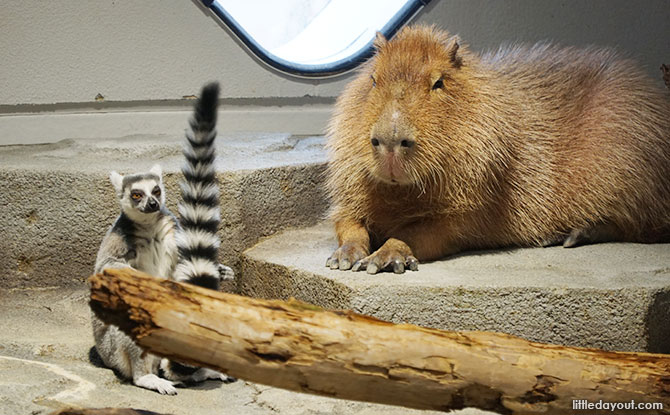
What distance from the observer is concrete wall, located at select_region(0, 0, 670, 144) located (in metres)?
5.90

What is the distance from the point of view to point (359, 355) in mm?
2354

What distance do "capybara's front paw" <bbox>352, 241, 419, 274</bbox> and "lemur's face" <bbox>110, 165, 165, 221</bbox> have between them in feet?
3.62

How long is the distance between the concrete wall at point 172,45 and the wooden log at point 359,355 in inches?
164

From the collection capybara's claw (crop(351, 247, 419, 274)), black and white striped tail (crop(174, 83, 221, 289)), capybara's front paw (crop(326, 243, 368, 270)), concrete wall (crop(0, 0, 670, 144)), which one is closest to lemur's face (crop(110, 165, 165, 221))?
black and white striped tail (crop(174, 83, 221, 289))

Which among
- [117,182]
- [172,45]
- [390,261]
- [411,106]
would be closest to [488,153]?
[411,106]

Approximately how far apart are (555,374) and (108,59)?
187 inches

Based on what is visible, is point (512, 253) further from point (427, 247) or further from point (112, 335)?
point (112, 335)

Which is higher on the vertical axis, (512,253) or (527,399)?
(512,253)

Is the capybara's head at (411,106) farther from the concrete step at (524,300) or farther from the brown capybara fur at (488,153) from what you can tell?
the concrete step at (524,300)

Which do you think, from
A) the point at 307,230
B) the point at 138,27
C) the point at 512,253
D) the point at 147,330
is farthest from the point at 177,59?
the point at 147,330

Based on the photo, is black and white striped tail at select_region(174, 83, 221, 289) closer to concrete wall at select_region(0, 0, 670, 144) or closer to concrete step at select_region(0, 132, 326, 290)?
concrete step at select_region(0, 132, 326, 290)

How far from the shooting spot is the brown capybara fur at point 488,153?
3.95m

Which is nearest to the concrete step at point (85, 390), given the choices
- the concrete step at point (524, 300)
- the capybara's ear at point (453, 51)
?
the concrete step at point (524, 300)

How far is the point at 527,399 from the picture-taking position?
8.13 feet
